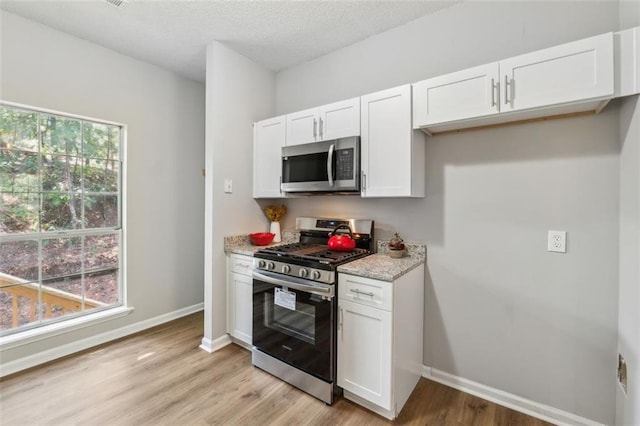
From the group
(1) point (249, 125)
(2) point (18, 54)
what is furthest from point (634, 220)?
(2) point (18, 54)

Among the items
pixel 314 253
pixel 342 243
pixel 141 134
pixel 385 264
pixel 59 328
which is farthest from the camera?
pixel 141 134

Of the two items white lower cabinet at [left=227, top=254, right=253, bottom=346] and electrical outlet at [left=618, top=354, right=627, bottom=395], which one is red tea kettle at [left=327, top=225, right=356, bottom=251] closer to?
white lower cabinet at [left=227, top=254, right=253, bottom=346]

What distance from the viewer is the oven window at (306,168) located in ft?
7.97

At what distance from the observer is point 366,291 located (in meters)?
1.83

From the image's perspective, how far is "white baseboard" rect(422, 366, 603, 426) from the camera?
174 cm

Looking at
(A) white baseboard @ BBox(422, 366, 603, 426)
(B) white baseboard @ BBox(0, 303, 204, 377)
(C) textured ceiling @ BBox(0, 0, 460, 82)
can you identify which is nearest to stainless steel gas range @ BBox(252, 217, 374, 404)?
(A) white baseboard @ BBox(422, 366, 603, 426)

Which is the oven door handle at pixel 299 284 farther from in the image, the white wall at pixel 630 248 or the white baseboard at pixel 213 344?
the white wall at pixel 630 248

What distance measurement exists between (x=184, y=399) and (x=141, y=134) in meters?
2.56

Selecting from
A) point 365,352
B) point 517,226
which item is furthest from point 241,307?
point 517,226

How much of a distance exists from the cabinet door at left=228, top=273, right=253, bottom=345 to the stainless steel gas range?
0.21 m

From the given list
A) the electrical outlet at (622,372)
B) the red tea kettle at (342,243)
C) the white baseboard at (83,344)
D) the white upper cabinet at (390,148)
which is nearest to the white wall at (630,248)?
the electrical outlet at (622,372)

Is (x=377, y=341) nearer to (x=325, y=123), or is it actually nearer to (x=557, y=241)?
(x=557, y=241)

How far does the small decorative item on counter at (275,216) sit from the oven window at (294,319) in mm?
903

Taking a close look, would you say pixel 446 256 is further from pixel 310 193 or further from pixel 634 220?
pixel 310 193
